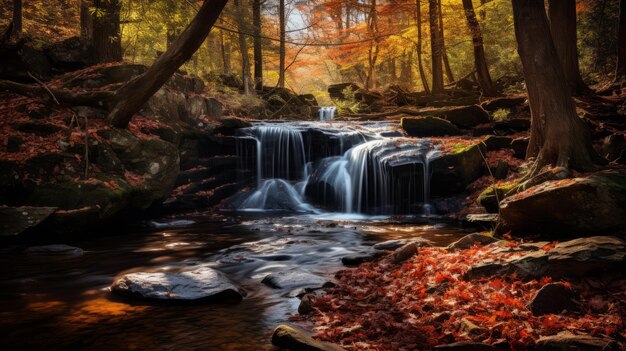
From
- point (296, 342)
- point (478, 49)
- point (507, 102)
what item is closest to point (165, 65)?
point (296, 342)

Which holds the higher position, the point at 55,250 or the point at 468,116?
the point at 468,116

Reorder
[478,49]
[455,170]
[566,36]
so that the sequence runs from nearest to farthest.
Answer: [455,170]
[566,36]
[478,49]

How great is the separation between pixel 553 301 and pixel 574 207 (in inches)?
102

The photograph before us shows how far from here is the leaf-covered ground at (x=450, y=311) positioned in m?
3.62

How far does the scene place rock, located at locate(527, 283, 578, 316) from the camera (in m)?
3.89

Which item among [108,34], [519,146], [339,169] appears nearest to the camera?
[519,146]

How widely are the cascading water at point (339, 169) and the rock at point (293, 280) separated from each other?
789cm

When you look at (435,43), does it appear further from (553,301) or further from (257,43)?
(553,301)

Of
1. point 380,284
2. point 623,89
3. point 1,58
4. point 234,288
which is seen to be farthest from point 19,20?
point 623,89

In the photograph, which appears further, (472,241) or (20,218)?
(20,218)

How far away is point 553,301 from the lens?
394 cm

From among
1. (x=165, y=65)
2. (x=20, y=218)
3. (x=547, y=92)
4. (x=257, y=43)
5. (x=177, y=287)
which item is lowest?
(x=177, y=287)

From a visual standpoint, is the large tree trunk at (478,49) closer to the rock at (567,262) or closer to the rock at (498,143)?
the rock at (498,143)

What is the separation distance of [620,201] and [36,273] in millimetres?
8728
